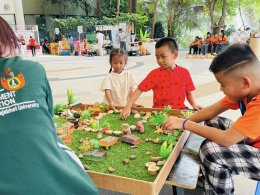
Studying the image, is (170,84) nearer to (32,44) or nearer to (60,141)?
(60,141)

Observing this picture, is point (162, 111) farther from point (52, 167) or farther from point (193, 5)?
point (193, 5)

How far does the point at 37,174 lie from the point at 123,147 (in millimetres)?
696

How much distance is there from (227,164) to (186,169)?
0.21 metres

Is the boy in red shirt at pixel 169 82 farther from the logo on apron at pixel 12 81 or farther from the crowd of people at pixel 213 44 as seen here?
the crowd of people at pixel 213 44

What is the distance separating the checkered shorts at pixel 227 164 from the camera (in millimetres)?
1414

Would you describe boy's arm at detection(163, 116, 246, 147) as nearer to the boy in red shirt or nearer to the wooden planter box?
the wooden planter box

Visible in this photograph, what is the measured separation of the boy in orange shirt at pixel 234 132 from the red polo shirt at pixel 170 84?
3.68 ft

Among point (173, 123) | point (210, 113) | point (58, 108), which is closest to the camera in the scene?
point (173, 123)

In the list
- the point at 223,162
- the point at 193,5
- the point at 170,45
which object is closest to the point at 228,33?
the point at 193,5

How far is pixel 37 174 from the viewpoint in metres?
0.95

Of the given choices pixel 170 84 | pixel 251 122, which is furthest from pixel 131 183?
pixel 170 84

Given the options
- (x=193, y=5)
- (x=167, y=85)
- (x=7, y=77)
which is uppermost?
(x=193, y=5)

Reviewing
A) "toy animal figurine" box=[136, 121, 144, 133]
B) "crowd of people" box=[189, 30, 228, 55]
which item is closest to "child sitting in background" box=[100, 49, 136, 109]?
"toy animal figurine" box=[136, 121, 144, 133]

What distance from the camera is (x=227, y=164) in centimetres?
143
